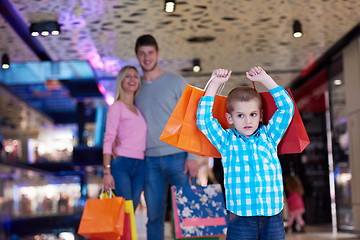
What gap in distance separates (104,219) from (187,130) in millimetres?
1075

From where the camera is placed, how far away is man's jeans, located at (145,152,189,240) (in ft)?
12.2

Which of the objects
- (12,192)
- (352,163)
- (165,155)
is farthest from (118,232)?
(12,192)

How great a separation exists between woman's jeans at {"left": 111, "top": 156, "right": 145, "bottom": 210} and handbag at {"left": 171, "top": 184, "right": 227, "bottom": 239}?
0.76ft

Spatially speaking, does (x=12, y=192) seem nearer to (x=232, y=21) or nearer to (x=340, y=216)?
(x=340, y=216)

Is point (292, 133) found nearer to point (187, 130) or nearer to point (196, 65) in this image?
point (187, 130)

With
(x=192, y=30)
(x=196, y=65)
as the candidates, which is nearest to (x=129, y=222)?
(x=192, y=30)

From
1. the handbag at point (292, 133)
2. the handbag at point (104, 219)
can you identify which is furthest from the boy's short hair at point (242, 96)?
the handbag at point (104, 219)

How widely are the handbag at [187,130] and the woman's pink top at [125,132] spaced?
1.18 meters

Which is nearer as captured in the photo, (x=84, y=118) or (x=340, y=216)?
(x=340, y=216)

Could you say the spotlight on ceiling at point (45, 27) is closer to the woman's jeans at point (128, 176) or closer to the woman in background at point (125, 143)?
the woman in background at point (125, 143)

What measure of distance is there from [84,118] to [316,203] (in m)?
10.5

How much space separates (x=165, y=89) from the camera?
3.82 m

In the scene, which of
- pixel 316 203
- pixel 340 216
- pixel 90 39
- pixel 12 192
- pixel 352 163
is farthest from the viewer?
pixel 12 192

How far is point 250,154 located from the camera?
7.85 ft
